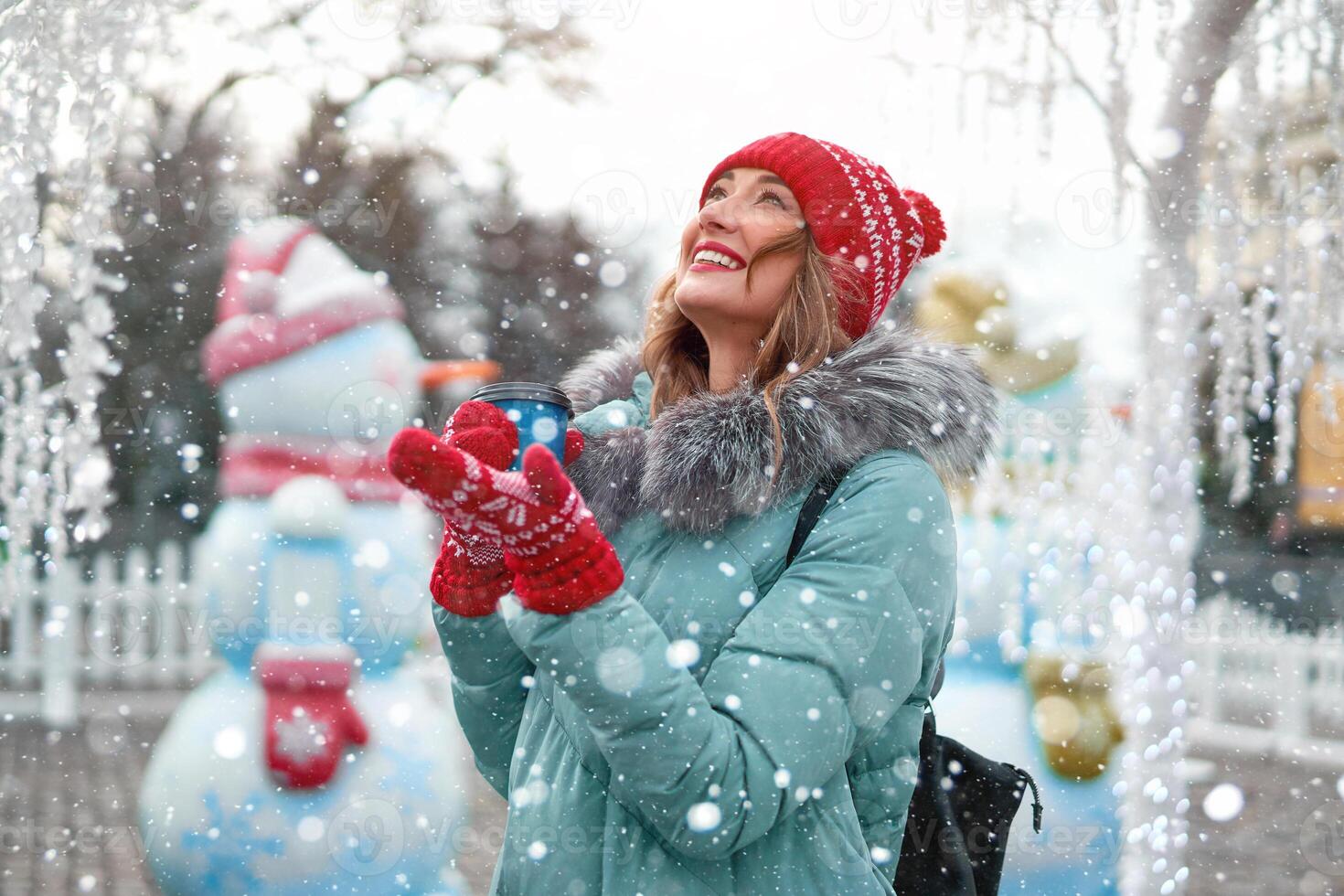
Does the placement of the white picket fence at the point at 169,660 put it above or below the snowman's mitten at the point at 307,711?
below

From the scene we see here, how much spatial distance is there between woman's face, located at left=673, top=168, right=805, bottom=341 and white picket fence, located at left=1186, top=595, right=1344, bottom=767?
5.96m

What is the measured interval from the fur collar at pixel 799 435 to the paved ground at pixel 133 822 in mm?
3498

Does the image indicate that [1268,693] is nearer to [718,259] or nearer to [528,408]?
[718,259]

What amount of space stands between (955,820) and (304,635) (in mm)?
2443

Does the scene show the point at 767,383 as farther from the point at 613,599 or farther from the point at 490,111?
the point at 490,111

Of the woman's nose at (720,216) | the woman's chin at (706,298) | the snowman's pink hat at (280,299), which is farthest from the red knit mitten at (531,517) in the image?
the snowman's pink hat at (280,299)

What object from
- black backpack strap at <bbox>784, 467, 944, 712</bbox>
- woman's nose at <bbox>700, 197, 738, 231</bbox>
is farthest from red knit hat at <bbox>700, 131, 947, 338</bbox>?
black backpack strap at <bbox>784, 467, 944, 712</bbox>

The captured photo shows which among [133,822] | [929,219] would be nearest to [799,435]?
[929,219]

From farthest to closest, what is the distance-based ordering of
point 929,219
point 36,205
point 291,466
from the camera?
point 36,205
point 291,466
point 929,219

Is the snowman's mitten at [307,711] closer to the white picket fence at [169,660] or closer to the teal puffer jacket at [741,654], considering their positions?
the teal puffer jacket at [741,654]

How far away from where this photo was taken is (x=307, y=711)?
330 cm

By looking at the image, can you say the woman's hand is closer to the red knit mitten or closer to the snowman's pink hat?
the red knit mitten

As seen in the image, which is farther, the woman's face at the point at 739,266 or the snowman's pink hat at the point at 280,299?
the snowman's pink hat at the point at 280,299

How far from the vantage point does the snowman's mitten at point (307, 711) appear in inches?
128
